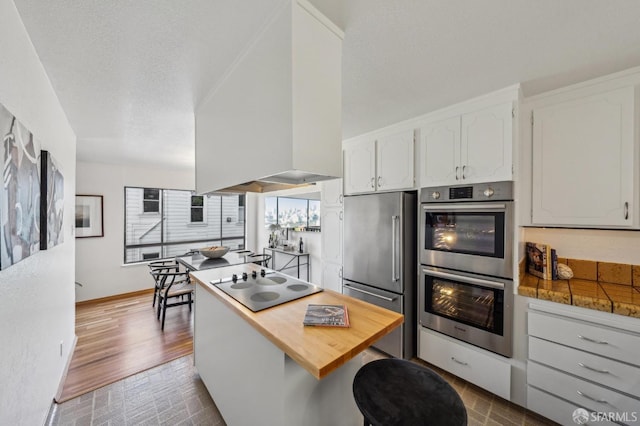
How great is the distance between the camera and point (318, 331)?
1156 millimetres

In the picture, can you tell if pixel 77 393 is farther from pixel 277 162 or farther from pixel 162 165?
pixel 162 165

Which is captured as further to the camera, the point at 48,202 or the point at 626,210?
the point at 626,210

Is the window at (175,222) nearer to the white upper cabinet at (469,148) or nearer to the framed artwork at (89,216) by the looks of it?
the framed artwork at (89,216)

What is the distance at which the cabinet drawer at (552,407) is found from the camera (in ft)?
5.21

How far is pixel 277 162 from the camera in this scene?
1179 mm

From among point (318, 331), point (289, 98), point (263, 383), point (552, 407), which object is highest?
point (289, 98)

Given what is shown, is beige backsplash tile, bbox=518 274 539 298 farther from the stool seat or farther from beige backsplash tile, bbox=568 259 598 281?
the stool seat

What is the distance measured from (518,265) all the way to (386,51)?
179 cm

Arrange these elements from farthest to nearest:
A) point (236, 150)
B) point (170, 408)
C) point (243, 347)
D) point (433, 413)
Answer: point (170, 408) → point (236, 150) → point (243, 347) → point (433, 413)

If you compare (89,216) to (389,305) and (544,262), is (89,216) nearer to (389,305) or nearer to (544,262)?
(389,305)

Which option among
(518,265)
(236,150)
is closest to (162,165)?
(236,150)

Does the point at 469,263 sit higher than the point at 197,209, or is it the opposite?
the point at 197,209

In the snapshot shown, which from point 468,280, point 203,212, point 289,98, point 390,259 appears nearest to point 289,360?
point 289,98

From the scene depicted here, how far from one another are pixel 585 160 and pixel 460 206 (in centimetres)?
88
